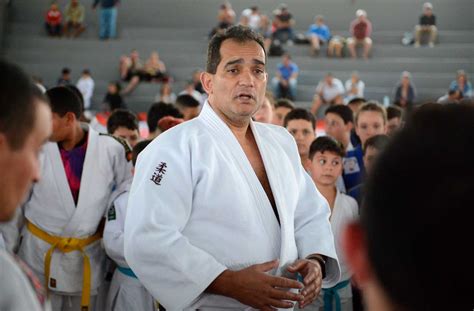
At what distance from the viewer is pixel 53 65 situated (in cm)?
2027

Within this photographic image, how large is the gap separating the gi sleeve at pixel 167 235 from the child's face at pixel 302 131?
2730 millimetres

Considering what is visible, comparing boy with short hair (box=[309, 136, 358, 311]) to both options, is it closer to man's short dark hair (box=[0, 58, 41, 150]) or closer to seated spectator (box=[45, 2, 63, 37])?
man's short dark hair (box=[0, 58, 41, 150])

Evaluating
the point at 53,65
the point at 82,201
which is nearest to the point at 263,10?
the point at 53,65

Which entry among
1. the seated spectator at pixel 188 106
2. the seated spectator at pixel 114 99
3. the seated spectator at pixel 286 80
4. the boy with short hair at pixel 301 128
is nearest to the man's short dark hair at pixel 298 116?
the boy with short hair at pixel 301 128

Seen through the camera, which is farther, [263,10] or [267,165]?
[263,10]

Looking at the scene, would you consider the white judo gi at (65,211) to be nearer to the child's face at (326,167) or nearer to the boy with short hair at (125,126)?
the child's face at (326,167)

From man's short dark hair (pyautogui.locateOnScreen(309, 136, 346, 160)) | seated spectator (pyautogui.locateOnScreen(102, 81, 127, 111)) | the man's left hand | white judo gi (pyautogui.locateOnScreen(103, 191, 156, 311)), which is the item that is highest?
man's short dark hair (pyautogui.locateOnScreen(309, 136, 346, 160))

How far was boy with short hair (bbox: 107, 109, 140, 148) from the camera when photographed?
5492mm

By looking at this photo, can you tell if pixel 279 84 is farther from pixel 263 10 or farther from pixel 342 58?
pixel 263 10

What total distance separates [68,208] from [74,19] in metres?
18.4

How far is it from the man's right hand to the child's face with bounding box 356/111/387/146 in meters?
3.21

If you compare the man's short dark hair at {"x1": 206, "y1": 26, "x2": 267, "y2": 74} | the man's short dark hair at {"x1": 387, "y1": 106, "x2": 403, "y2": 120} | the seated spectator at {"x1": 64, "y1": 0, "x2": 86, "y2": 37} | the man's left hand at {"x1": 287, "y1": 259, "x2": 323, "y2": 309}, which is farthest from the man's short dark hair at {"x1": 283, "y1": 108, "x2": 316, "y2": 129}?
the seated spectator at {"x1": 64, "y1": 0, "x2": 86, "y2": 37}

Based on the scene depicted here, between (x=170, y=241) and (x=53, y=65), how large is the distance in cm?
1857

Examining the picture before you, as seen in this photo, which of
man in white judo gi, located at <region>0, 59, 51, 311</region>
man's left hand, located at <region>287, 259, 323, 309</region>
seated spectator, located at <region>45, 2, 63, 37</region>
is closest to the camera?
man in white judo gi, located at <region>0, 59, 51, 311</region>
